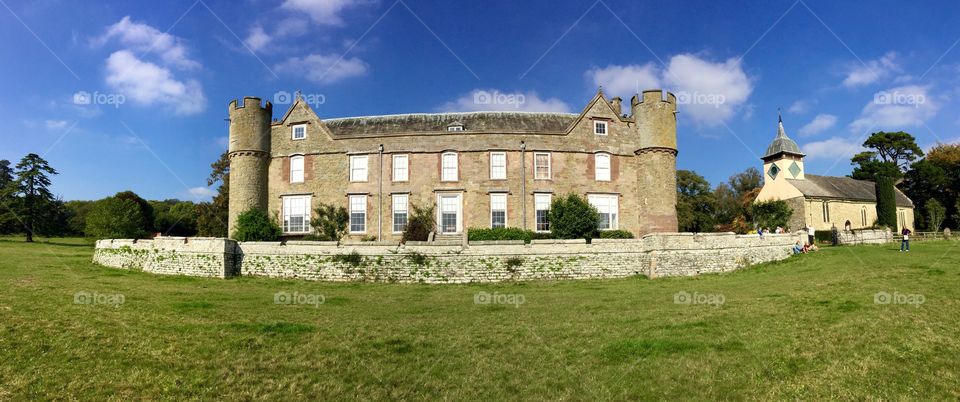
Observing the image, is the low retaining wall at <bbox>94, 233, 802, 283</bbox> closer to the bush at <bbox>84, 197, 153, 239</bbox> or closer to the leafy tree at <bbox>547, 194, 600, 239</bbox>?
the leafy tree at <bbox>547, 194, 600, 239</bbox>

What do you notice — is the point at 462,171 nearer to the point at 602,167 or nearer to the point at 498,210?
the point at 498,210

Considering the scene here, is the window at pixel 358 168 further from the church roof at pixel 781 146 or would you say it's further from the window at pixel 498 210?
the church roof at pixel 781 146

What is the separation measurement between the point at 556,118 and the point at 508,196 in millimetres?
7737

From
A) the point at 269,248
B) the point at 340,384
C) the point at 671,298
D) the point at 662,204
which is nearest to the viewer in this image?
the point at 340,384

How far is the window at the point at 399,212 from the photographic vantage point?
33375 mm

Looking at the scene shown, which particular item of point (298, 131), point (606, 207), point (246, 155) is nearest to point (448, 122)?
point (298, 131)

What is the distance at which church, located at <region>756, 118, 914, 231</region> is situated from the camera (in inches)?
1954

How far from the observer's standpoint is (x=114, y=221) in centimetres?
4444

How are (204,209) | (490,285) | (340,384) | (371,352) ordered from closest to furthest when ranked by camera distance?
(340,384) < (371,352) < (490,285) < (204,209)

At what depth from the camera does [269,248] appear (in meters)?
23.7

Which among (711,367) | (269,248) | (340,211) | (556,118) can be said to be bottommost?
(711,367)

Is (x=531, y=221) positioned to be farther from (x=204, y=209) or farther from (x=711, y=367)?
(x=204, y=209)

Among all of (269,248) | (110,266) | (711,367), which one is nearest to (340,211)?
(269,248)

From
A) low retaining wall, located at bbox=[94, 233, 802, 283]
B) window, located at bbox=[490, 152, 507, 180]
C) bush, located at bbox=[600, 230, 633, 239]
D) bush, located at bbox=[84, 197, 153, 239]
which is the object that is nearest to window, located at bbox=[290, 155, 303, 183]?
low retaining wall, located at bbox=[94, 233, 802, 283]
